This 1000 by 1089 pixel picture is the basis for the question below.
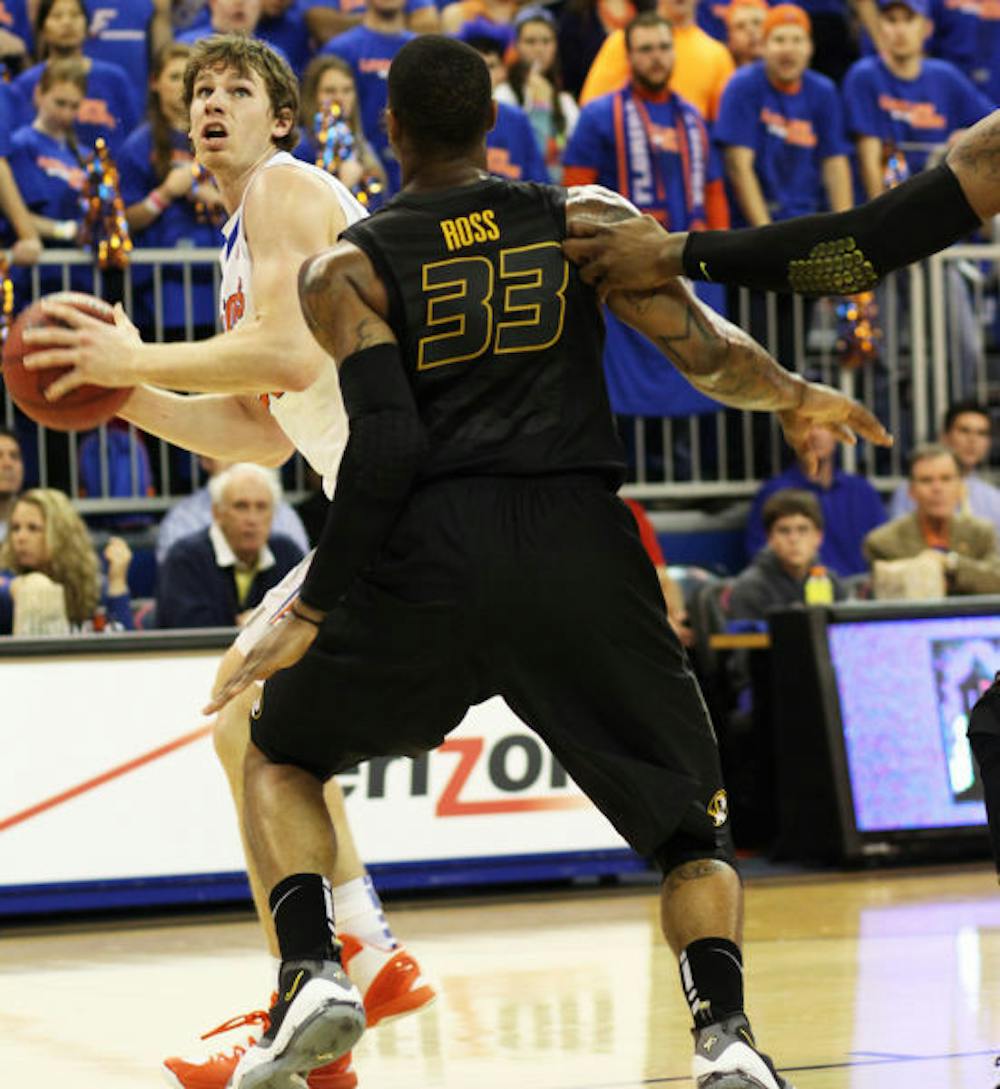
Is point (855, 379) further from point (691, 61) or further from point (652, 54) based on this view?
point (652, 54)

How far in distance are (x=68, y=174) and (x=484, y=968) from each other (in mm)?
5863

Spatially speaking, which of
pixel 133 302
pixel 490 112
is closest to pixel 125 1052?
pixel 490 112

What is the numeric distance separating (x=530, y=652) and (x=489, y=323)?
689 millimetres

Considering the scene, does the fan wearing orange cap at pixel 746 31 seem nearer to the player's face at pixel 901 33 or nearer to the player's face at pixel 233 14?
the player's face at pixel 901 33

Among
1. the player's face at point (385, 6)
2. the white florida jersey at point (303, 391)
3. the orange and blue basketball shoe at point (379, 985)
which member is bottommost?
the orange and blue basketball shoe at point (379, 985)

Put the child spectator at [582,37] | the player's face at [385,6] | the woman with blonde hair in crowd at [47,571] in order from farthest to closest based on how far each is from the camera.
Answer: the child spectator at [582,37] < the player's face at [385,6] < the woman with blonde hair in crowd at [47,571]

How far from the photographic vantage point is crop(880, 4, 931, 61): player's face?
544 inches

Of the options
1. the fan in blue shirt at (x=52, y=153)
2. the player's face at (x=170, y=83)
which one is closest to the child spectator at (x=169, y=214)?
the player's face at (x=170, y=83)

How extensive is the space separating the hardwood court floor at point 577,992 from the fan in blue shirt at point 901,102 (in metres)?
5.55

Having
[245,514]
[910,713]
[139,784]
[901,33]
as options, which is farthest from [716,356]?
[901,33]

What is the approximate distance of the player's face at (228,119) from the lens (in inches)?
221

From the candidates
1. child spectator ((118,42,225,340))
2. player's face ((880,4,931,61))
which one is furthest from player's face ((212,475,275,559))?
player's face ((880,4,931,61))

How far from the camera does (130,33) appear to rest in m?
12.5

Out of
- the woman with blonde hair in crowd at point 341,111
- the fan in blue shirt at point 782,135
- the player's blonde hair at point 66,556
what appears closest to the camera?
the player's blonde hair at point 66,556
